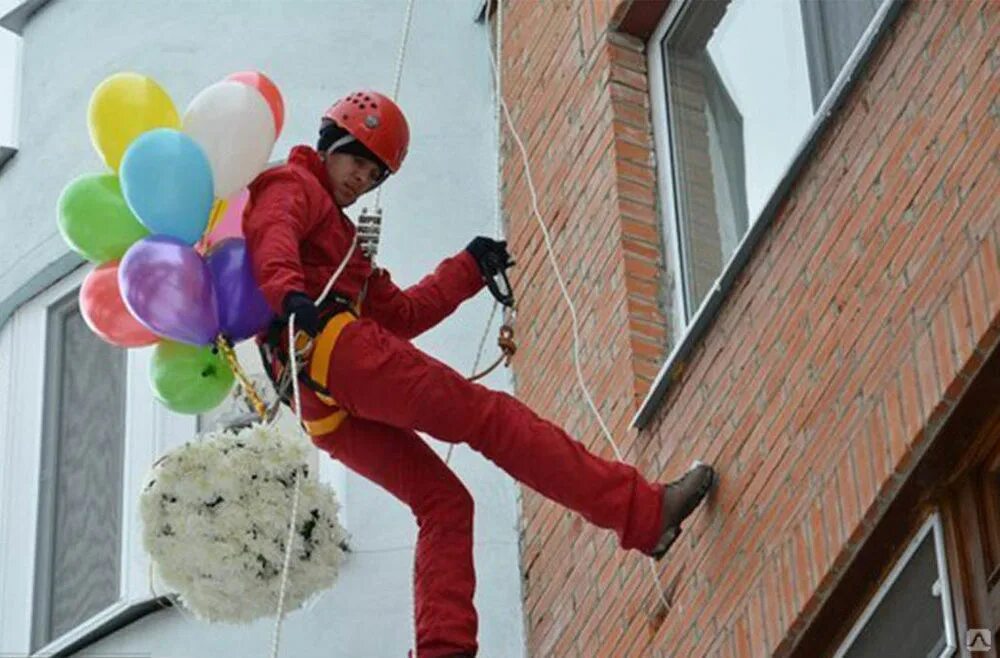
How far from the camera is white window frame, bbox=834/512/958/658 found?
328 inches

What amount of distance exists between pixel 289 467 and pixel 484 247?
113 centimetres

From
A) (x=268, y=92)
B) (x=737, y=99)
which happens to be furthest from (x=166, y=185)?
(x=737, y=99)

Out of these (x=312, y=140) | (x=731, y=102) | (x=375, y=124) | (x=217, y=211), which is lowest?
(x=312, y=140)

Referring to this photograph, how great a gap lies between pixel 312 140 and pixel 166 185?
2936 mm

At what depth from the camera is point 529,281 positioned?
1138cm

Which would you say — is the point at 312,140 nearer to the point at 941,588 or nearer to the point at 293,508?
the point at 293,508

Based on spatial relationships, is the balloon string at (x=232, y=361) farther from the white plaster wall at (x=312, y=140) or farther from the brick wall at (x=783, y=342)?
the white plaster wall at (x=312, y=140)

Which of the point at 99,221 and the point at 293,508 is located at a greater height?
the point at 99,221

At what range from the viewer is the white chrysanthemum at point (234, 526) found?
9.07 meters

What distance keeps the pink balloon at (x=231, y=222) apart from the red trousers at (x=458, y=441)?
2.00ft

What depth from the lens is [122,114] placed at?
966 centimetres

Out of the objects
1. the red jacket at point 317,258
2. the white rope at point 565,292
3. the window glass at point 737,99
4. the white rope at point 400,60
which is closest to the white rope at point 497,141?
the white rope at point 565,292

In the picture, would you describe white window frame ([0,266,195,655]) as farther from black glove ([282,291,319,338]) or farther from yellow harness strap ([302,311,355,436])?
black glove ([282,291,319,338])

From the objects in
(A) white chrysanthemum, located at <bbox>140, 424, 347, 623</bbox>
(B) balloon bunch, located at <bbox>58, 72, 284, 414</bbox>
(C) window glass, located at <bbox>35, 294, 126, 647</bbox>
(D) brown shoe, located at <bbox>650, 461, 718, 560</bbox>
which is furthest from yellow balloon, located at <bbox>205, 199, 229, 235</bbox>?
(C) window glass, located at <bbox>35, 294, 126, 647</bbox>
